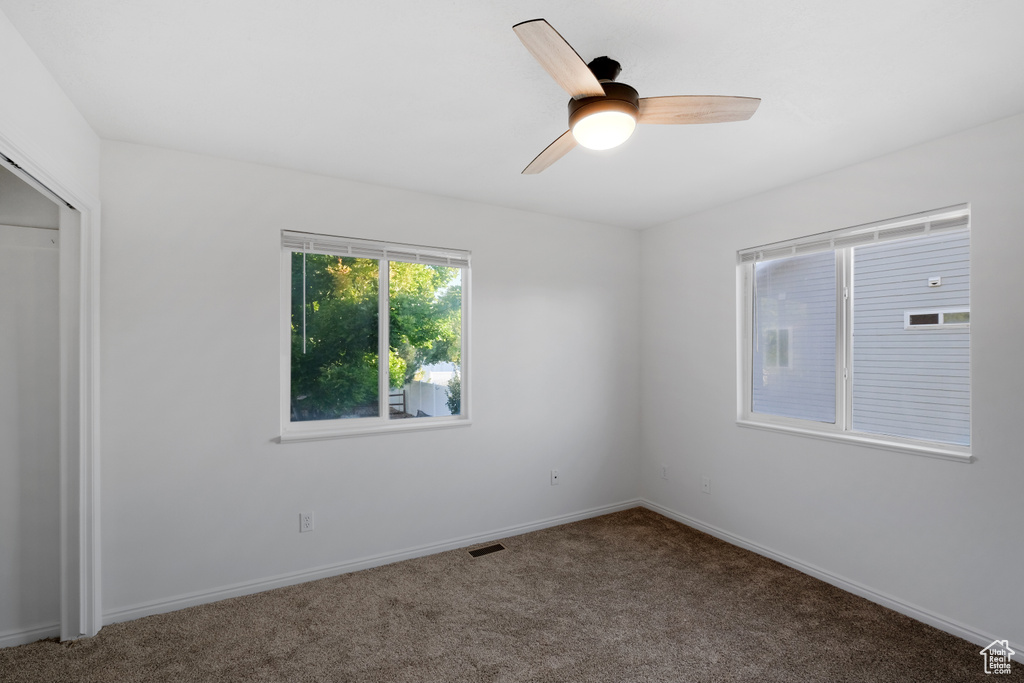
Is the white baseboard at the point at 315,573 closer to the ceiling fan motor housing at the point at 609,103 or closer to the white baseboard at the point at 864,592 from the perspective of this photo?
the white baseboard at the point at 864,592

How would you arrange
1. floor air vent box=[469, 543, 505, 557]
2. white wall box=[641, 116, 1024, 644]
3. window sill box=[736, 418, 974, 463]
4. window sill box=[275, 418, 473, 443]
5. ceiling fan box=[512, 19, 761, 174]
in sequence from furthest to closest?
floor air vent box=[469, 543, 505, 557] → window sill box=[275, 418, 473, 443] → window sill box=[736, 418, 974, 463] → white wall box=[641, 116, 1024, 644] → ceiling fan box=[512, 19, 761, 174]

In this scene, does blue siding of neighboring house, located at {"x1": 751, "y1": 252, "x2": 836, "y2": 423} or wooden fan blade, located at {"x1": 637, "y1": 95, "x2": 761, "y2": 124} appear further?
blue siding of neighboring house, located at {"x1": 751, "y1": 252, "x2": 836, "y2": 423}

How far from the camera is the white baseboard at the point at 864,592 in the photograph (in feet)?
7.52

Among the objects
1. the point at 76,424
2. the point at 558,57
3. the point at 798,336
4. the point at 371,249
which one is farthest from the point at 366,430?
the point at 798,336

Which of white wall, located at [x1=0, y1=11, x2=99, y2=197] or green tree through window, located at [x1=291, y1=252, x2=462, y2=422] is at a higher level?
white wall, located at [x1=0, y1=11, x2=99, y2=197]

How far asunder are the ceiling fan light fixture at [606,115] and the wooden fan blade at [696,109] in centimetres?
7

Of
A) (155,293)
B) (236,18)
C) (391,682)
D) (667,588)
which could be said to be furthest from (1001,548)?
(155,293)

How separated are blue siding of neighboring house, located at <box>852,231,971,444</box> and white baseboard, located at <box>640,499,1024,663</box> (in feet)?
2.87

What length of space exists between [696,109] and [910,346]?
6.50 feet

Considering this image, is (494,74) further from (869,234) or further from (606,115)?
(869,234)

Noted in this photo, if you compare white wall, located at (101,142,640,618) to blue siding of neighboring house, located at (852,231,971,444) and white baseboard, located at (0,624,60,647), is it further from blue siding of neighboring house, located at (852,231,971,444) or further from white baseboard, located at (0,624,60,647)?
blue siding of neighboring house, located at (852,231,971,444)

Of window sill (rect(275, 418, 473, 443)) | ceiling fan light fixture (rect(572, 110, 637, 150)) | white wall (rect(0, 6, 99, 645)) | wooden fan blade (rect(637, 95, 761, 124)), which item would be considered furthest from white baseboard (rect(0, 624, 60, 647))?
wooden fan blade (rect(637, 95, 761, 124))

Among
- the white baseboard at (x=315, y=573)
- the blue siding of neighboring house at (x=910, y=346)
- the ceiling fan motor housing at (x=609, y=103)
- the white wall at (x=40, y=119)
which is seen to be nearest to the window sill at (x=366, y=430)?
the white baseboard at (x=315, y=573)

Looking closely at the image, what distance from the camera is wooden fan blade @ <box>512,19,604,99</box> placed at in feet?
4.29
